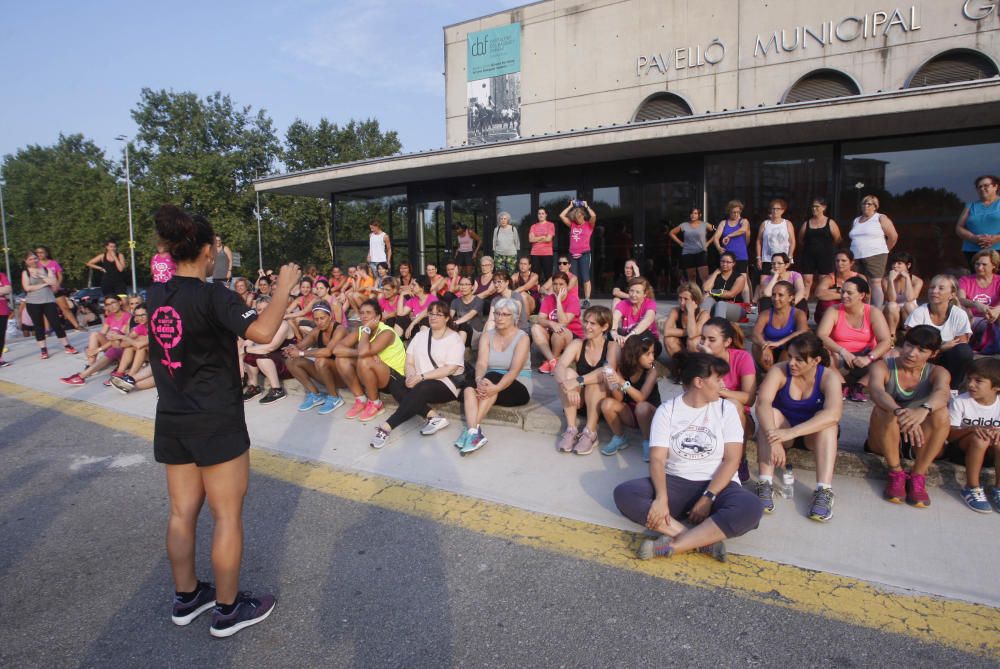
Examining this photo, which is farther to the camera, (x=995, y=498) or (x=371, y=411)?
(x=371, y=411)

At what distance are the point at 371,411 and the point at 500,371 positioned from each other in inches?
58.5

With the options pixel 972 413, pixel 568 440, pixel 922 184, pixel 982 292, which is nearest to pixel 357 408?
pixel 568 440

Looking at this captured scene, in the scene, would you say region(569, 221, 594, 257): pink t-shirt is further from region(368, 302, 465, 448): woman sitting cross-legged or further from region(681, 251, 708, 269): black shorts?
region(368, 302, 465, 448): woman sitting cross-legged

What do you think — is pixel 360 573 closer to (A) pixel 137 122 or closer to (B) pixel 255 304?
(B) pixel 255 304

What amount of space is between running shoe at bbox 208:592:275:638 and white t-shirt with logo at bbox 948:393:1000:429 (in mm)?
4133

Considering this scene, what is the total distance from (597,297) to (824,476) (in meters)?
8.31

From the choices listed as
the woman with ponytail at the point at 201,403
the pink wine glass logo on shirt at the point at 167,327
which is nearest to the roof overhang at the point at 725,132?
the woman with ponytail at the point at 201,403

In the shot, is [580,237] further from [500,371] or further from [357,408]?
[357,408]

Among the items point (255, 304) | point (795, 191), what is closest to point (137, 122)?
point (255, 304)

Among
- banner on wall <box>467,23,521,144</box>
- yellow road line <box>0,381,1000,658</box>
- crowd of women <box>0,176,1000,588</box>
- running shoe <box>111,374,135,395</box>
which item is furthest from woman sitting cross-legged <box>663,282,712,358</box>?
banner on wall <box>467,23,521,144</box>

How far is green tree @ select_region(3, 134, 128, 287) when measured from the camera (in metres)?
45.8

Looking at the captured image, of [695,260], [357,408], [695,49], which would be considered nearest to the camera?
[357,408]

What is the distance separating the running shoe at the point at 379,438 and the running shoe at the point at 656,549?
2.69m

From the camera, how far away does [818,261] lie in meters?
7.93
